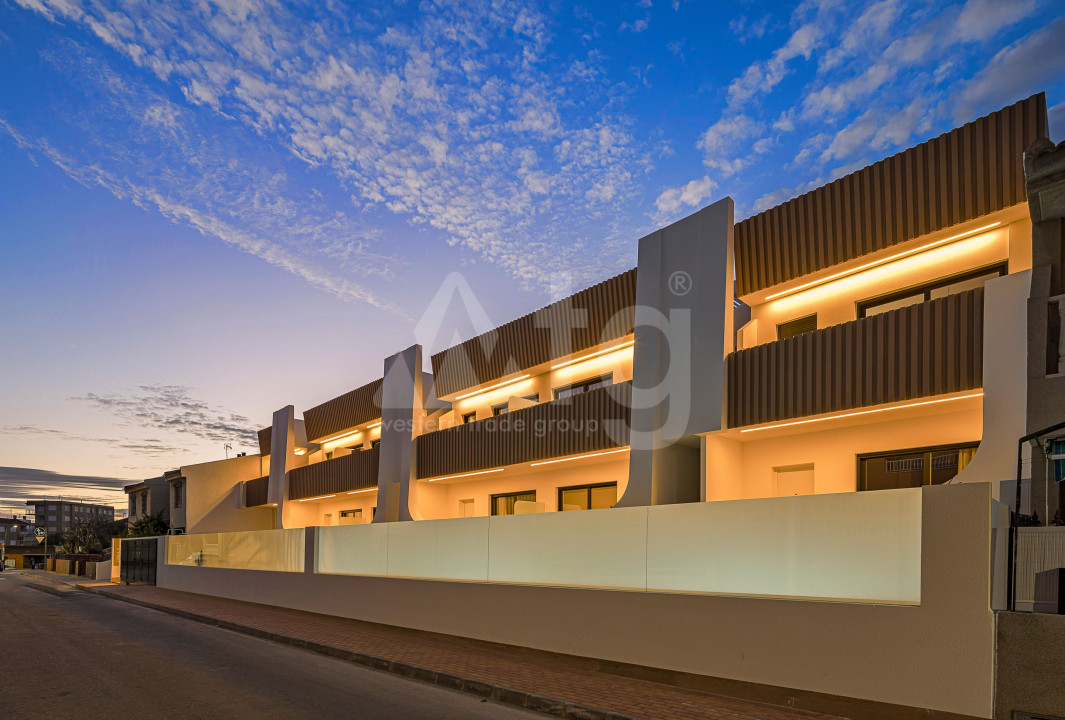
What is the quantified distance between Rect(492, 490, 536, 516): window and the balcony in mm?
9698

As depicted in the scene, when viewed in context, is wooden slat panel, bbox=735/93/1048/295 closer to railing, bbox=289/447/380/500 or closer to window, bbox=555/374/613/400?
window, bbox=555/374/613/400

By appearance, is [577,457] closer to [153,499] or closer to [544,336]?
[544,336]

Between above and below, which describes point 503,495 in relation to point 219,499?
above

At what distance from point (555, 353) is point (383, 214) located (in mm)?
7692

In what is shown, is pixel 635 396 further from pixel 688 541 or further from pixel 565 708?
pixel 565 708

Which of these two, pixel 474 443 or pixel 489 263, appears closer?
pixel 474 443

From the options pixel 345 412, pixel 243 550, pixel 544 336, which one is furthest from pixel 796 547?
pixel 345 412

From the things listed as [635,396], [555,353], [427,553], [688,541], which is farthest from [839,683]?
[555,353]

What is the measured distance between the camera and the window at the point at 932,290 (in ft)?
40.2

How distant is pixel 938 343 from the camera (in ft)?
35.2

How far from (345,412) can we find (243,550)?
7.91 metres

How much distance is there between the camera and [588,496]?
1952cm

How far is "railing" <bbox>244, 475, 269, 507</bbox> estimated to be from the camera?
36094 millimetres

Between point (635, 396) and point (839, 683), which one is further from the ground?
point (635, 396)
